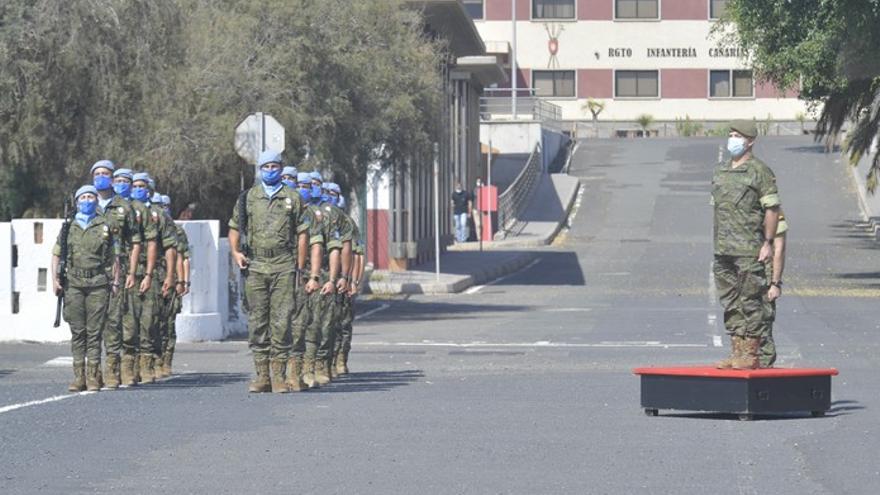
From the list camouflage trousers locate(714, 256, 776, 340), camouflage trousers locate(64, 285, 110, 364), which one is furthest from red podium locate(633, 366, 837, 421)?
camouflage trousers locate(64, 285, 110, 364)

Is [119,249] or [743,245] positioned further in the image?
[119,249]

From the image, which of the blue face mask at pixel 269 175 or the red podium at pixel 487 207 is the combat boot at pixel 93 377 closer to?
the blue face mask at pixel 269 175

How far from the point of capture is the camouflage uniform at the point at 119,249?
16.9m

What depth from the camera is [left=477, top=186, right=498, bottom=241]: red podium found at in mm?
54406

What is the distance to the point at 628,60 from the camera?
93.7m

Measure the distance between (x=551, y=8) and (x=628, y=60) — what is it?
4.67 meters

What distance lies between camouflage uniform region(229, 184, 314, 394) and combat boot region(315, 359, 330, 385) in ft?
4.05

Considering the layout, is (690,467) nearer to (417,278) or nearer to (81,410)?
(81,410)

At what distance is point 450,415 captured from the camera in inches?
551

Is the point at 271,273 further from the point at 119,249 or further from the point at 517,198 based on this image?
the point at 517,198

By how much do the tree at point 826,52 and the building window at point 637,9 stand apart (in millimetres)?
46761

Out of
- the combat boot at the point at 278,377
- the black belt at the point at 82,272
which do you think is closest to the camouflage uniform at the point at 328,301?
the combat boot at the point at 278,377

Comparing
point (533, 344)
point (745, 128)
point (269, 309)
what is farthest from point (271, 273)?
point (533, 344)

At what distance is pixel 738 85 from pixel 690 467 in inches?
3285
